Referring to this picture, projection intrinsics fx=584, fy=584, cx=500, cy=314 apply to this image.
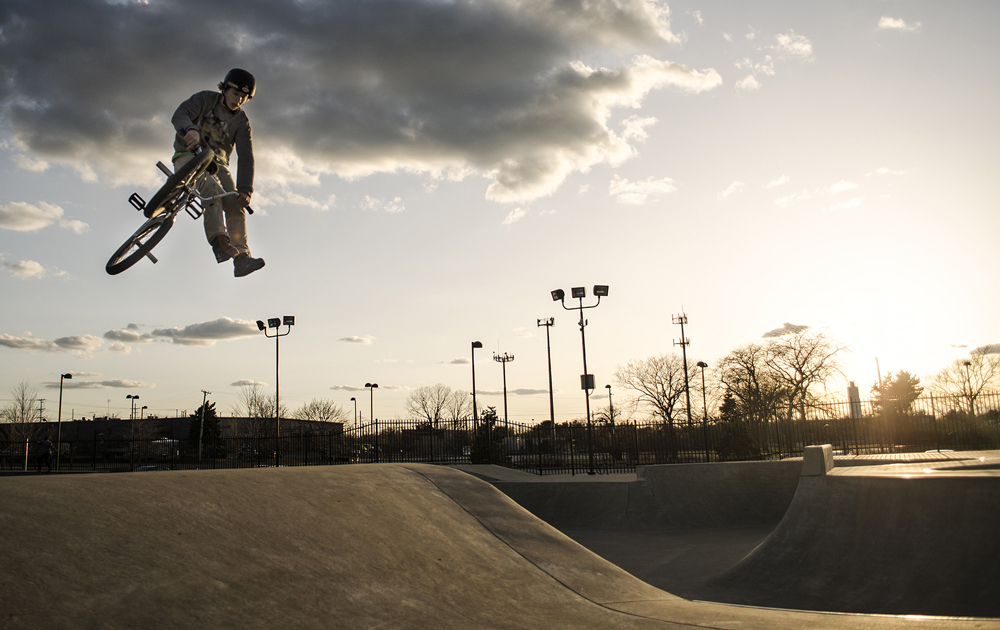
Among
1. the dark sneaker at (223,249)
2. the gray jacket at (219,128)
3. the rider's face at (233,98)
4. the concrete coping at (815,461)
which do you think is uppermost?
the rider's face at (233,98)

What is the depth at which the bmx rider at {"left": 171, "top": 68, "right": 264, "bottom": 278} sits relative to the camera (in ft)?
17.2

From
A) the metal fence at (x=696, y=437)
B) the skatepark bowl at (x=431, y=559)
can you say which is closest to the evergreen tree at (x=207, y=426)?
the metal fence at (x=696, y=437)

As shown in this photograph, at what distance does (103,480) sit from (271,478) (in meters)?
1.66

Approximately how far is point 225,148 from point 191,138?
0.47 m

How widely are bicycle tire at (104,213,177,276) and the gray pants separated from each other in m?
0.56

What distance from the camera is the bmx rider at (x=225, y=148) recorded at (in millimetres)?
5230

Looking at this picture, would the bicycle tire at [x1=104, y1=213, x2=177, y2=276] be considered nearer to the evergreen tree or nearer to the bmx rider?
the bmx rider

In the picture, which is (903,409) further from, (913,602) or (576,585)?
(576,585)

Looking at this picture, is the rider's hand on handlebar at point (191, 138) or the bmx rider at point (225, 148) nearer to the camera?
the rider's hand on handlebar at point (191, 138)

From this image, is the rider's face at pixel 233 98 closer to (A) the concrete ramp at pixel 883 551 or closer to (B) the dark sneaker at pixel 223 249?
(B) the dark sneaker at pixel 223 249

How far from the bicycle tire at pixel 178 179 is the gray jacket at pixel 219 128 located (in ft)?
0.86

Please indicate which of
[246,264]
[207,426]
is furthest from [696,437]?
[207,426]

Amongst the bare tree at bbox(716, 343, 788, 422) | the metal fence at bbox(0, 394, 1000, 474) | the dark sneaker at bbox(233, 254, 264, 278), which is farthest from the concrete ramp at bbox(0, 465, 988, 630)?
the bare tree at bbox(716, 343, 788, 422)

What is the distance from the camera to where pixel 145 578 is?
366 cm
